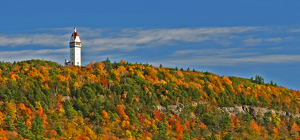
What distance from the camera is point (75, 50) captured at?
135m

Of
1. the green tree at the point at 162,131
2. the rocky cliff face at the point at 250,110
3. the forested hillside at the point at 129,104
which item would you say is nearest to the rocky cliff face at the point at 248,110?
the rocky cliff face at the point at 250,110

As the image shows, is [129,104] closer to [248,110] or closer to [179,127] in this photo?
[179,127]

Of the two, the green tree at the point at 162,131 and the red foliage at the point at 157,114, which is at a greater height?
the red foliage at the point at 157,114

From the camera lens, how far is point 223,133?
414 feet

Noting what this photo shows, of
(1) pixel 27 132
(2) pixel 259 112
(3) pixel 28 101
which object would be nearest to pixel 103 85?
(3) pixel 28 101

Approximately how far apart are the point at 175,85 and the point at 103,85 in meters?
28.2

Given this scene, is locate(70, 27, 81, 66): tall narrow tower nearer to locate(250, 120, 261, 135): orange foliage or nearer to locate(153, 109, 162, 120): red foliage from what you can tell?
locate(153, 109, 162, 120): red foliage

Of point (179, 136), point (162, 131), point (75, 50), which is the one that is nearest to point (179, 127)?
point (179, 136)

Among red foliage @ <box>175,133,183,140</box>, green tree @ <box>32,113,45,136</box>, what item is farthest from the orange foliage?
green tree @ <box>32,113,45,136</box>

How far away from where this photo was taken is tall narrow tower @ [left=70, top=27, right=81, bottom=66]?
134750 millimetres

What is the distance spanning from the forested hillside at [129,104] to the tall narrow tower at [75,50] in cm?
483

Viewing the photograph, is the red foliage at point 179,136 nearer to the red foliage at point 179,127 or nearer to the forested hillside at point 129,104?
the forested hillside at point 129,104

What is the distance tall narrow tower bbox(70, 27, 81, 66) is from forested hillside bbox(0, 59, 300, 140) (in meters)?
4.83

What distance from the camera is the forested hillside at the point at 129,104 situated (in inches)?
3804
